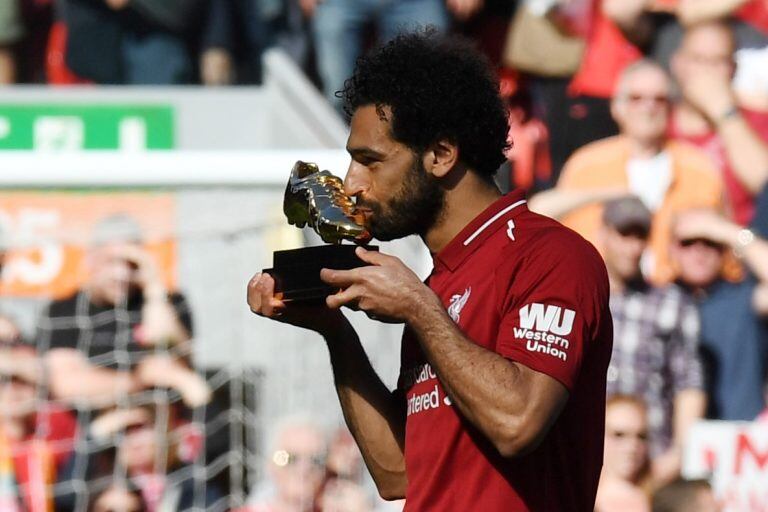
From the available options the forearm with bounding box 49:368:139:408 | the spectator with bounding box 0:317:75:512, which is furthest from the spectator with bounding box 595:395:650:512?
the spectator with bounding box 0:317:75:512

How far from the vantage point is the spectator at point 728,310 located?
19.7ft

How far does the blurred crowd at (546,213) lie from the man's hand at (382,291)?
294 cm

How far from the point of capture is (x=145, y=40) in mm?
6605

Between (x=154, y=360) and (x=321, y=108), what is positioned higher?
(x=321, y=108)

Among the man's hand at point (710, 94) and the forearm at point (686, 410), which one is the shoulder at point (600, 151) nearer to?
the man's hand at point (710, 94)

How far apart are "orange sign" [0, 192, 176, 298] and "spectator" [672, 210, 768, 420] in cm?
207

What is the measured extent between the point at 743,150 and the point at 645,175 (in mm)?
422

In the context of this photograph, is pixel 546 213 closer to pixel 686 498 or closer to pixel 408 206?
pixel 686 498

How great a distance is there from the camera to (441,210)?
2.55m

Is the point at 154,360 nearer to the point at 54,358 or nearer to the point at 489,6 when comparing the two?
the point at 54,358

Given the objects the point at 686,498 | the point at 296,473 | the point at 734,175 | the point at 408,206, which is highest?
the point at 734,175

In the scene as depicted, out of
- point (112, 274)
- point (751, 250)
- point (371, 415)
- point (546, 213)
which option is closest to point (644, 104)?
point (546, 213)

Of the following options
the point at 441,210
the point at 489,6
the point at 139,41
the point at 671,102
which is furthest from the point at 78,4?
the point at 441,210

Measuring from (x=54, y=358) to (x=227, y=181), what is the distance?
1088 mm
